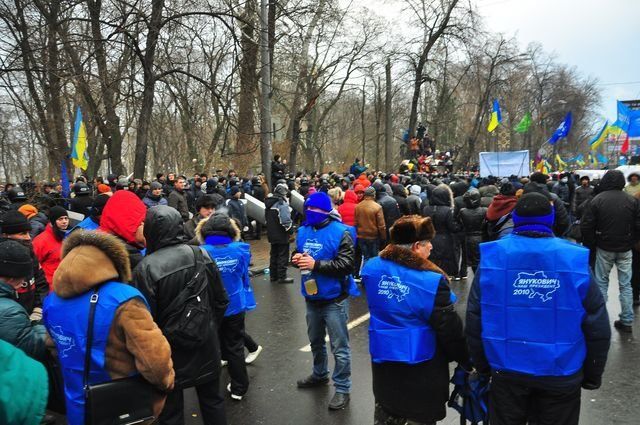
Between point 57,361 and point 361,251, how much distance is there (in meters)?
6.76

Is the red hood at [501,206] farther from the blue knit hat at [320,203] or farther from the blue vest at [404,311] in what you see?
the blue vest at [404,311]

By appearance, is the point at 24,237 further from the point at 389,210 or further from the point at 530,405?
A: the point at 389,210

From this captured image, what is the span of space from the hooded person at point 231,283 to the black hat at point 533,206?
8.89 ft

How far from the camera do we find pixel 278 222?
9391 millimetres

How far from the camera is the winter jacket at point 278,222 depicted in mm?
9359

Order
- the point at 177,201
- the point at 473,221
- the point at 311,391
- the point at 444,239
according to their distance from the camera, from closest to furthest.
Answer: the point at 311,391, the point at 444,239, the point at 473,221, the point at 177,201

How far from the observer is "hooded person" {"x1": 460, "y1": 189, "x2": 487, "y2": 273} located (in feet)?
26.0

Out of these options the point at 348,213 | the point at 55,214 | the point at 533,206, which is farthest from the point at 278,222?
the point at 533,206

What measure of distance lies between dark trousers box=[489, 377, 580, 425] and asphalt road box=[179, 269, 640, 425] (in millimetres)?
1500

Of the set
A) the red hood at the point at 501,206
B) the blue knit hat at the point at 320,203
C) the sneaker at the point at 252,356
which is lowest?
the sneaker at the point at 252,356

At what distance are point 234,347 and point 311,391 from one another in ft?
2.96

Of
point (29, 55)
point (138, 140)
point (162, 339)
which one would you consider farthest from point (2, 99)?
point (162, 339)

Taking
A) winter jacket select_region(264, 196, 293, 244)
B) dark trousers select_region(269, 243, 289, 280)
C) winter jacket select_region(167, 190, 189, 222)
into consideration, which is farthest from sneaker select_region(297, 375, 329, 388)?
winter jacket select_region(167, 190, 189, 222)

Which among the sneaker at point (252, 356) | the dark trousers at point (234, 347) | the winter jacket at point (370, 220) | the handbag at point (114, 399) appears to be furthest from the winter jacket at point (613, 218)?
the handbag at point (114, 399)
